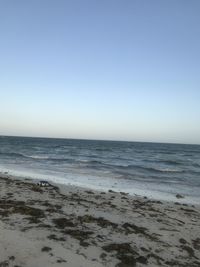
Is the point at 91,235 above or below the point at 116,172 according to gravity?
above

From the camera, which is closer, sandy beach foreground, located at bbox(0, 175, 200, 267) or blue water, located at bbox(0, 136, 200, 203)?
sandy beach foreground, located at bbox(0, 175, 200, 267)

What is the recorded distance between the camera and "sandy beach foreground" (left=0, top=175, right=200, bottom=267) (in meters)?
5.36

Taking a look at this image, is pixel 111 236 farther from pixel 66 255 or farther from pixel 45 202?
pixel 45 202

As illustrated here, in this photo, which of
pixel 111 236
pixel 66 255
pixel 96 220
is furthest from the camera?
pixel 96 220

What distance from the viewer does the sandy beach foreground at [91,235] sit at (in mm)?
5363

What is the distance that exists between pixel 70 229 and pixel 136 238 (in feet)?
4.81

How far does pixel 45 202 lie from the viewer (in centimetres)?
960

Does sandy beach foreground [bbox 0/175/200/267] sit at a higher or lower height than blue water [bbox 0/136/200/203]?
higher

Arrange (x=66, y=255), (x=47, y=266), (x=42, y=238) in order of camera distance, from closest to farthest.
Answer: (x=47, y=266)
(x=66, y=255)
(x=42, y=238)

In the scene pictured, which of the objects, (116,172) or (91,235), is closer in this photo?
(91,235)

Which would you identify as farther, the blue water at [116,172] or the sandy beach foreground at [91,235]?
the blue water at [116,172]

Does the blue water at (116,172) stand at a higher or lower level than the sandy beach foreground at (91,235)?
lower

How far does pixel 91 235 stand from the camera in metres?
6.58

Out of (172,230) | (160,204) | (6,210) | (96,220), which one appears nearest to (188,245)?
(172,230)
